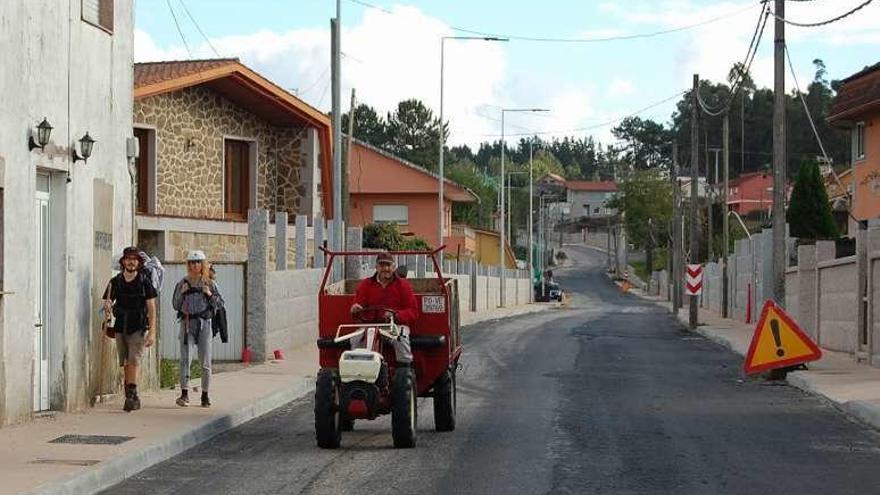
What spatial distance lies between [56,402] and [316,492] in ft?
18.3

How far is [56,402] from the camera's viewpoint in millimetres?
15383

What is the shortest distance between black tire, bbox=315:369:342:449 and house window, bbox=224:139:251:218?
22.4 meters

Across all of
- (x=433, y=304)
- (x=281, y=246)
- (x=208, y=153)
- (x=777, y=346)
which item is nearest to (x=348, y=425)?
(x=433, y=304)

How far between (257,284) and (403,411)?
11.9 metres

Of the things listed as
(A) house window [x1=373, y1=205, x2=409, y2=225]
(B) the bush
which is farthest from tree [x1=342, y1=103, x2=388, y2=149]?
(B) the bush

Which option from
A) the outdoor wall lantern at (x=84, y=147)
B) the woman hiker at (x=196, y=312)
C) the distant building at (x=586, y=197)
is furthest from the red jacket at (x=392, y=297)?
the distant building at (x=586, y=197)

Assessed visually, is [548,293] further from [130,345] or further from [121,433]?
[121,433]

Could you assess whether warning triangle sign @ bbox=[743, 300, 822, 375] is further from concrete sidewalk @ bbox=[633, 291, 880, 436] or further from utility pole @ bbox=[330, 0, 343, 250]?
utility pole @ bbox=[330, 0, 343, 250]

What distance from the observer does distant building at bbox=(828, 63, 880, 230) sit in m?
39.0

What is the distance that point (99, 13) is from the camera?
17.0 meters

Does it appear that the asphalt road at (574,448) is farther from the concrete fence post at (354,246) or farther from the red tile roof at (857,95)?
the red tile roof at (857,95)

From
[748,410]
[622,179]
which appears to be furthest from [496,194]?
[748,410]

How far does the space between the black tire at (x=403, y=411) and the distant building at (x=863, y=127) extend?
27.5 meters

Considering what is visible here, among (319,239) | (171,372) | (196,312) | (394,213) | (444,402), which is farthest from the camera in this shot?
(394,213)
